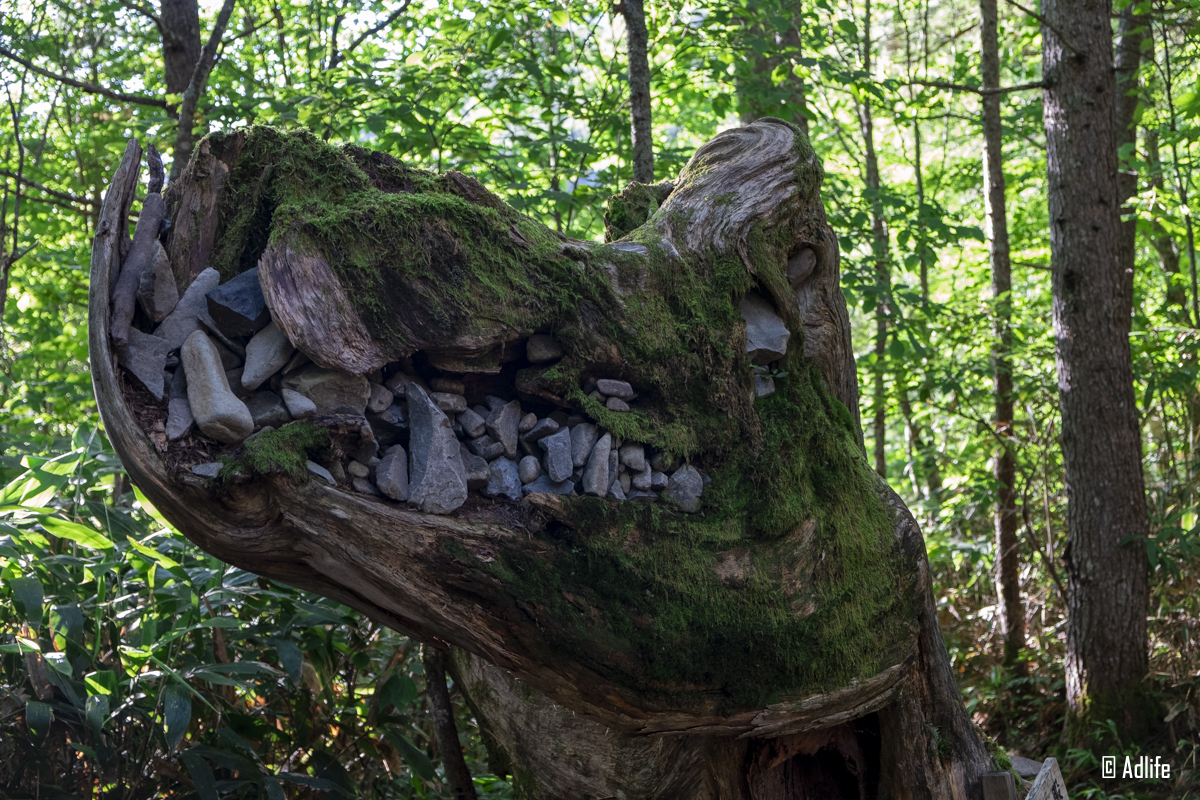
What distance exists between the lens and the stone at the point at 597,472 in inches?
80.8

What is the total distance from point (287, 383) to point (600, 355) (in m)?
0.81

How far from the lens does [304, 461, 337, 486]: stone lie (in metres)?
1.74

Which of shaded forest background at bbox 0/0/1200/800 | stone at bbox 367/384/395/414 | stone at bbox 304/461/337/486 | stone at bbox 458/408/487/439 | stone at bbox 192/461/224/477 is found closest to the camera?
stone at bbox 192/461/224/477

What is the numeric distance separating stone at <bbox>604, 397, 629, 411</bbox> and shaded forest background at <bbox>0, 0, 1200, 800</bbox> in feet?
5.02

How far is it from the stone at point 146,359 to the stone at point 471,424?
0.66m

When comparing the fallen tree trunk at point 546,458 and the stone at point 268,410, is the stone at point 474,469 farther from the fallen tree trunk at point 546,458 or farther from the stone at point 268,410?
the stone at point 268,410

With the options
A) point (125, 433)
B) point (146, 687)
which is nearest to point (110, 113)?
point (146, 687)

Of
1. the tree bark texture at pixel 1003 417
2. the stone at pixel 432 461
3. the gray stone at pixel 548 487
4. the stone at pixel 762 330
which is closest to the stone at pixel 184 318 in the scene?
the stone at pixel 432 461

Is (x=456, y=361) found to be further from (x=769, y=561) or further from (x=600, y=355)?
(x=769, y=561)

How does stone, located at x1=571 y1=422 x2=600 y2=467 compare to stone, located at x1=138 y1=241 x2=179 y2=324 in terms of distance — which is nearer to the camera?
stone, located at x1=138 y1=241 x2=179 y2=324

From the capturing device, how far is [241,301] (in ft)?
5.92

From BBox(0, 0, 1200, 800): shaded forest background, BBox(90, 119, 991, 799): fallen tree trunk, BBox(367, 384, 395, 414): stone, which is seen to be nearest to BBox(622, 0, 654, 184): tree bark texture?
BBox(0, 0, 1200, 800): shaded forest background

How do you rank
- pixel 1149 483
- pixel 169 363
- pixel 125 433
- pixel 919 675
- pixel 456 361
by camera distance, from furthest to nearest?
pixel 1149 483, pixel 919 675, pixel 456 361, pixel 169 363, pixel 125 433

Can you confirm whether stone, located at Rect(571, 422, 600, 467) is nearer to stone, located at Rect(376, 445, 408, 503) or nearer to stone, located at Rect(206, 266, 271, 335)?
stone, located at Rect(376, 445, 408, 503)
